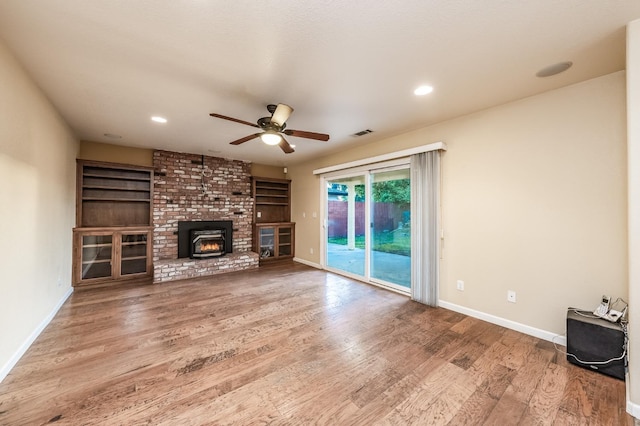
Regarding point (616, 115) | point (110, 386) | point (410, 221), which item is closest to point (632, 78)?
point (616, 115)

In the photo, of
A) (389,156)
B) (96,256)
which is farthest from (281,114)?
(96,256)

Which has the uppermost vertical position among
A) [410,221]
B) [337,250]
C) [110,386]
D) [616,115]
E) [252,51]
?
[252,51]

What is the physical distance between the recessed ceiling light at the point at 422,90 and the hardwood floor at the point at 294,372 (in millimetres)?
2575

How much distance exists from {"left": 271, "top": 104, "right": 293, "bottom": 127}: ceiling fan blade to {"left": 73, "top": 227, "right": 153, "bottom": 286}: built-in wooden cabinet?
3763mm

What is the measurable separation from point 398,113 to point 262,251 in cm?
462

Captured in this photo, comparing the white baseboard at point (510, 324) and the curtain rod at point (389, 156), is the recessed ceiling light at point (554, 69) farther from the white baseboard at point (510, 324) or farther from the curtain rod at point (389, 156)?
the white baseboard at point (510, 324)

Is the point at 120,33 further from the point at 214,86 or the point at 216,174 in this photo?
the point at 216,174

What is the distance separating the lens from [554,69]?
2.25m

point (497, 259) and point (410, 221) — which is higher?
point (410, 221)

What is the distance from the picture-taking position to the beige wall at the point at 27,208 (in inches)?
79.7

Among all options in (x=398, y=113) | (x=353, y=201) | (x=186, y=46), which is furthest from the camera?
(x=353, y=201)

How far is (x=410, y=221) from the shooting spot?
398cm

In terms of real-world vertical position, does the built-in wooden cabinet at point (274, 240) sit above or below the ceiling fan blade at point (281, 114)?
below

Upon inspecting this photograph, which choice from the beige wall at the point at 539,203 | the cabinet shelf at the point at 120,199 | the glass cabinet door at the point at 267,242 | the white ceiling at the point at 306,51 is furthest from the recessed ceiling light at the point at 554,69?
the cabinet shelf at the point at 120,199
